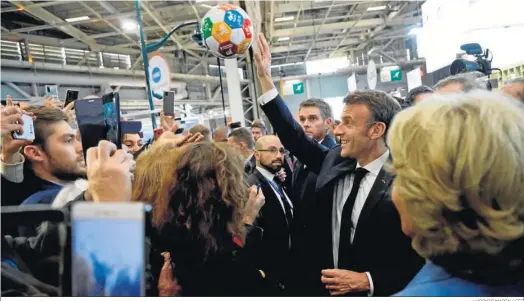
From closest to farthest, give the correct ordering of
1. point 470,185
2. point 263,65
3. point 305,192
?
1. point 470,185
2. point 263,65
3. point 305,192

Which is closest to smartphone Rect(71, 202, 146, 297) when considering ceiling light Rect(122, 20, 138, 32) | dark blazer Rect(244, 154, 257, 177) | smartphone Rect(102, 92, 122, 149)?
smartphone Rect(102, 92, 122, 149)

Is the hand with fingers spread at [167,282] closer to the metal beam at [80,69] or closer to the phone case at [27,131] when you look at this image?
the phone case at [27,131]

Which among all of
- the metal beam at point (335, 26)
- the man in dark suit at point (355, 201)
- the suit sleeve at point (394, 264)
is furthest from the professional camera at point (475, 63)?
the metal beam at point (335, 26)

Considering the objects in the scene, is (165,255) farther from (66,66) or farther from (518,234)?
(66,66)

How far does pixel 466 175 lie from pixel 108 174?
2.05 ft

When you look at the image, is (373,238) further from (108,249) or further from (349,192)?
(108,249)

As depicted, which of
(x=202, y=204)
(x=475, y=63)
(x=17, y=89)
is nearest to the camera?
(x=202, y=204)

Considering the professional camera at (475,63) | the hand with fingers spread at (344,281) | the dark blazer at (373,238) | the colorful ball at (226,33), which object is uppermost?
the colorful ball at (226,33)

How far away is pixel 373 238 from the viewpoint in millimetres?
1193

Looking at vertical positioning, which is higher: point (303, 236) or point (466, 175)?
point (466, 175)

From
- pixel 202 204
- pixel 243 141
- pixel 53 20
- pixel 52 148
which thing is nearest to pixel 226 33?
pixel 243 141

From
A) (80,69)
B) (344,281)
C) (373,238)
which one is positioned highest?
(80,69)

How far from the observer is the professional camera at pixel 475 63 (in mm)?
2311

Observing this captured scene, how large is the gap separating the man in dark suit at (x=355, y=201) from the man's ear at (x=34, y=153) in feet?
2.52
